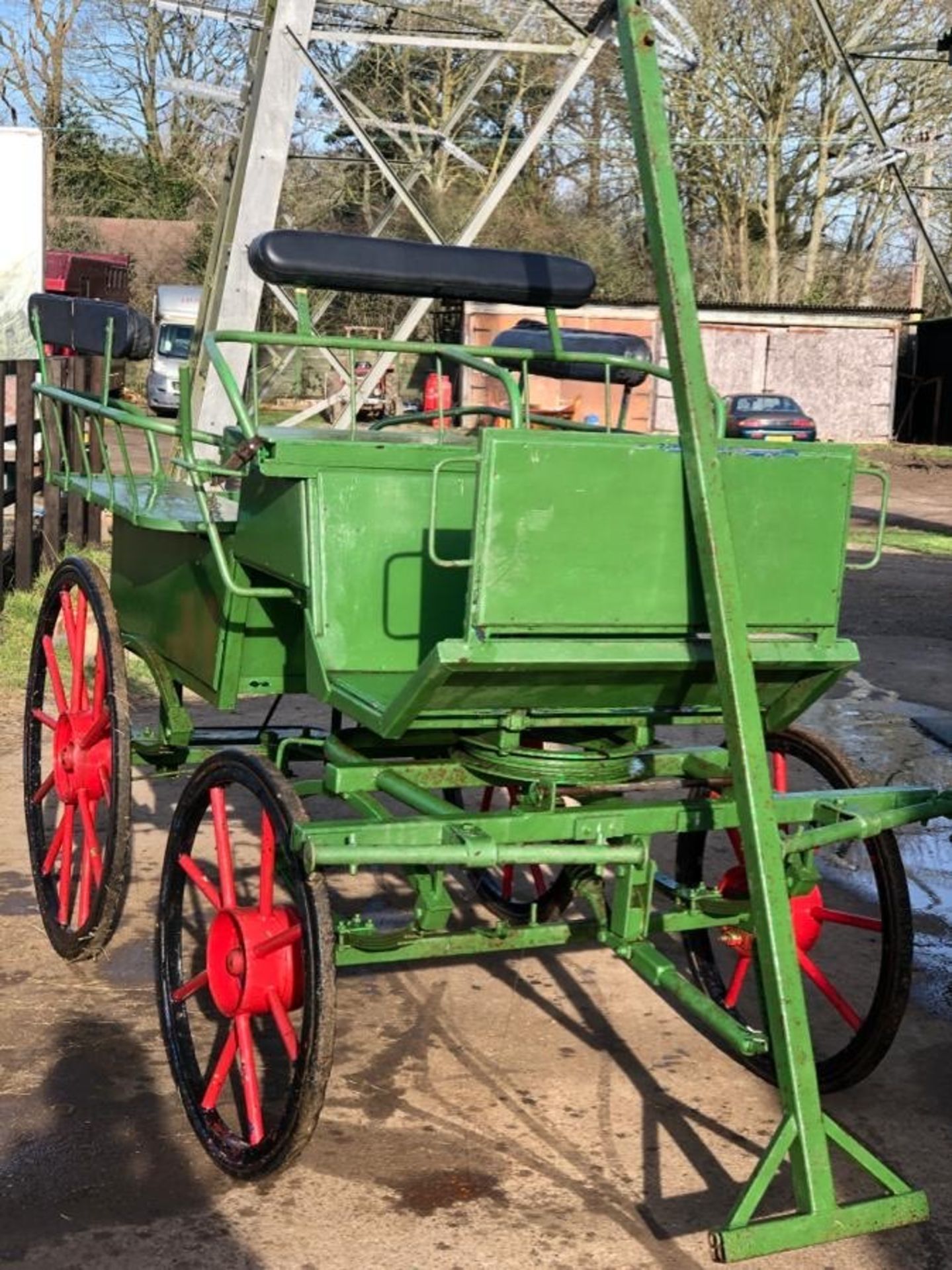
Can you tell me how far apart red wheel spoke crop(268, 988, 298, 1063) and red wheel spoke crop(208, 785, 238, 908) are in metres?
0.30

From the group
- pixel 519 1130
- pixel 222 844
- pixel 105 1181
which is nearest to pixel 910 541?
pixel 519 1130

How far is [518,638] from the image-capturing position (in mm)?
3545

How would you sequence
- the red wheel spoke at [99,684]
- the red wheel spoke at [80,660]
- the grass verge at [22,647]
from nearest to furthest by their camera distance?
the red wheel spoke at [99,684] → the red wheel spoke at [80,660] → the grass verge at [22,647]

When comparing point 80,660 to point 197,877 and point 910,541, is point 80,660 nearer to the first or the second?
point 197,877

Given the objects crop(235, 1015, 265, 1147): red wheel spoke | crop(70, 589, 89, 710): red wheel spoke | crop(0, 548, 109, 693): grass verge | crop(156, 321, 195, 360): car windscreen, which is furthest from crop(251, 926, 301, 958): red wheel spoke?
crop(156, 321, 195, 360): car windscreen

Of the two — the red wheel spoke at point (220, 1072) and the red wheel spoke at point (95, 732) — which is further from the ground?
the red wheel spoke at point (95, 732)

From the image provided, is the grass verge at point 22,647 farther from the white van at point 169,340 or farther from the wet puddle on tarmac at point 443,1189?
the white van at point 169,340

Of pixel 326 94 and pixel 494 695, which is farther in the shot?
pixel 326 94

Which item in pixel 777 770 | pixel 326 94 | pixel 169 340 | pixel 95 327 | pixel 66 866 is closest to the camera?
pixel 777 770

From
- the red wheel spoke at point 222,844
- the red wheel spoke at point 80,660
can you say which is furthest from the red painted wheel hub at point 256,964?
the red wheel spoke at point 80,660

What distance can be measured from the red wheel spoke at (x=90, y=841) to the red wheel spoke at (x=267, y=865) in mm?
1047

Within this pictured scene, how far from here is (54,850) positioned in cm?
507

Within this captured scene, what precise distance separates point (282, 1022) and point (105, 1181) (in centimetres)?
52

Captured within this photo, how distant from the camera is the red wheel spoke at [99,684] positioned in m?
4.70
